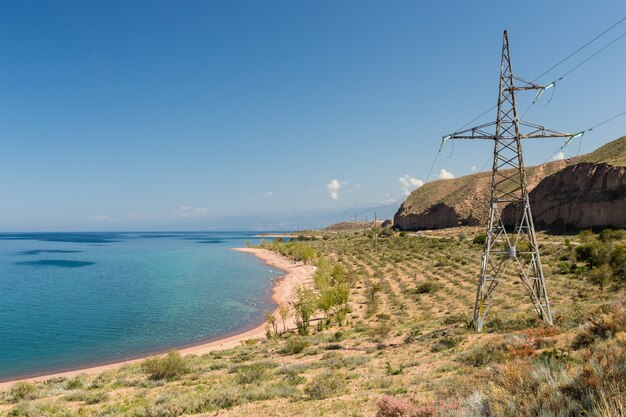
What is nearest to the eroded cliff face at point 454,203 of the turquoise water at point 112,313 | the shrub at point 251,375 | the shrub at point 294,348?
the turquoise water at point 112,313

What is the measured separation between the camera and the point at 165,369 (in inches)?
731

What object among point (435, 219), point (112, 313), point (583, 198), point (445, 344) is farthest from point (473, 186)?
point (445, 344)

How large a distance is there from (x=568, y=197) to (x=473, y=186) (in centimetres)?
Answer: 5795

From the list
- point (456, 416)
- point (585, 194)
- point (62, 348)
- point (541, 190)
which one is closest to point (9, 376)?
point (62, 348)

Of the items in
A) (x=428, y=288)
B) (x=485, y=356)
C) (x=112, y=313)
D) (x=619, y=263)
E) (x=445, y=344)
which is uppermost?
(x=619, y=263)

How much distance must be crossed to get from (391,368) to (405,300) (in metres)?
22.7

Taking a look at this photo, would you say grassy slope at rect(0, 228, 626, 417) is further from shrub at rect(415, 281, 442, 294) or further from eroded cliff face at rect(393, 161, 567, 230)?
eroded cliff face at rect(393, 161, 567, 230)

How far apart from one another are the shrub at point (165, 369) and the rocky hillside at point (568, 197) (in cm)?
2756

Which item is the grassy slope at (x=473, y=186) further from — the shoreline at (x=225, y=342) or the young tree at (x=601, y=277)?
the shoreline at (x=225, y=342)

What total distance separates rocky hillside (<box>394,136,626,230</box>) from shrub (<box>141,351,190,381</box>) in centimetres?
2756

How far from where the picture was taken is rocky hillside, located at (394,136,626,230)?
64.4 meters

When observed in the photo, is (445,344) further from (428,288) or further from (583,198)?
(583,198)

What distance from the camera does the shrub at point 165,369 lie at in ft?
60.2

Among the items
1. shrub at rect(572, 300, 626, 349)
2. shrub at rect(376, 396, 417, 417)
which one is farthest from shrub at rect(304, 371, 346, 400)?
shrub at rect(572, 300, 626, 349)
